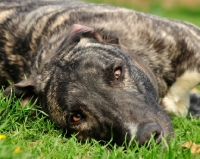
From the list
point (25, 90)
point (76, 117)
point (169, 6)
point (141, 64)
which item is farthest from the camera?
point (169, 6)

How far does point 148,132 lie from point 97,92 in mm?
580

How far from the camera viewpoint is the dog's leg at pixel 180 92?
481cm

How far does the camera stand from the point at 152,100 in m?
3.77

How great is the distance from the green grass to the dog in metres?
0.11

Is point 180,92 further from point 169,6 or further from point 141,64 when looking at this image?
point 169,6

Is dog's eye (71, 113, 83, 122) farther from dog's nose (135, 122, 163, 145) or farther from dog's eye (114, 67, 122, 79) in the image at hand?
dog's nose (135, 122, 163, 145)

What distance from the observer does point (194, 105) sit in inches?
214

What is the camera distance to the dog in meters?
3.56

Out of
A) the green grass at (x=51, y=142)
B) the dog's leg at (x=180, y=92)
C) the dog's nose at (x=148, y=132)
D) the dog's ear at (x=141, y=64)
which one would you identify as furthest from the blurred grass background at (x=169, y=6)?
the dog's nose at (x=148, y=132)

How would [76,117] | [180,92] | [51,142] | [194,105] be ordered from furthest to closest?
[194,105], [180,92], [76,117], [51,142]

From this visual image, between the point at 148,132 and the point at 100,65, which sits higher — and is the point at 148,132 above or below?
below

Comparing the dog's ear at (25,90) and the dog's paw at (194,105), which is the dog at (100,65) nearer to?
the dog's ear at (25,90)

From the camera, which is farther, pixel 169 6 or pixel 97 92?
pixel 169 6

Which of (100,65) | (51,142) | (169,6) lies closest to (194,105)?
(100,65)
